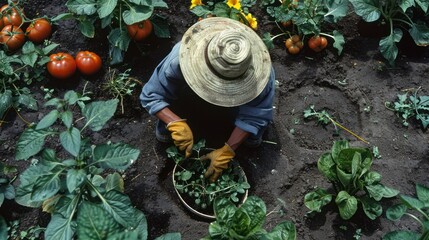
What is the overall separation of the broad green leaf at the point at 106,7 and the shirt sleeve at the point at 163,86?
2.18 feet

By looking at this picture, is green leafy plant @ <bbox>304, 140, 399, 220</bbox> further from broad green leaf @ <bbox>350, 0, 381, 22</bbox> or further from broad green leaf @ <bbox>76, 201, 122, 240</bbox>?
broad green leaf @ <bbox>76, 201, 122, 240</bbox>

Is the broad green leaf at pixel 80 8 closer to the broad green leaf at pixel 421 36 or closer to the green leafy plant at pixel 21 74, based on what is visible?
the green leafy plant at pixel 21 74

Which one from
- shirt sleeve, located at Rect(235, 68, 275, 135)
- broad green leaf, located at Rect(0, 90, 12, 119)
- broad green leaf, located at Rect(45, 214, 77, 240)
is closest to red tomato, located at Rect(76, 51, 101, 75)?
broad green leaf, located at Rect(0, 90, 12, 119)

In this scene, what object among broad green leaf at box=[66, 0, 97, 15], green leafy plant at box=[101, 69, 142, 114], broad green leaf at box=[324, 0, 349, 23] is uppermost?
broad green leaf at box=[66, 0, 97, 15]

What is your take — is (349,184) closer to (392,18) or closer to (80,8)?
(392,18)

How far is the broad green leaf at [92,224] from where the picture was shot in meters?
2.58

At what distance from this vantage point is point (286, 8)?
14.9ft

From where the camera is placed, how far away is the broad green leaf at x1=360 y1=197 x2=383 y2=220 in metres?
3.69

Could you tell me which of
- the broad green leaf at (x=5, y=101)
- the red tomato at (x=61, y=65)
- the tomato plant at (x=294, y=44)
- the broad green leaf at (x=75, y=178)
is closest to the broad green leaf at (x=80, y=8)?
the red tomato at (x=61, y=65)

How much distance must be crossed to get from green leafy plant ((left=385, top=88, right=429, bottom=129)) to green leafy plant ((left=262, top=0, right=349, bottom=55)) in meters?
0.67

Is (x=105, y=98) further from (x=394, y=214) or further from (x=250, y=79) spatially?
(x=394, y=214)

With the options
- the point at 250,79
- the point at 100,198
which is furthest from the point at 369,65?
the point at 100,198

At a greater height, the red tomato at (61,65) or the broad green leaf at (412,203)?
the red tomato at (61,65)

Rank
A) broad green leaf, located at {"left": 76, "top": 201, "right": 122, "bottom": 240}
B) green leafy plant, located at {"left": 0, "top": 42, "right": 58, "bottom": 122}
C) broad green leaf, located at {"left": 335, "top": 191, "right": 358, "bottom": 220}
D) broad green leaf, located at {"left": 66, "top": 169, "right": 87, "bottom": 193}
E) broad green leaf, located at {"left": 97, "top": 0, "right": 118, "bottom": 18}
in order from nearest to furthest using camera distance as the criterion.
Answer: broad green leaf, located at {"left": 76, "top": 201, "right": 122, "bottom": 240}, broad green leaf, located at {"left": 66, "top": 169, "right": 87, "bottom": 193}, broad green leaf, located at {"left": 335, "top": 191, "right": 358, "bottom": 220}, broad green leaf, located at {"left": 97, "top": 0, "right": 118, "bottom": 18}, green leafy plant, located at {"left": 0, "top": 42, "right": 58, "bottom": 122}
